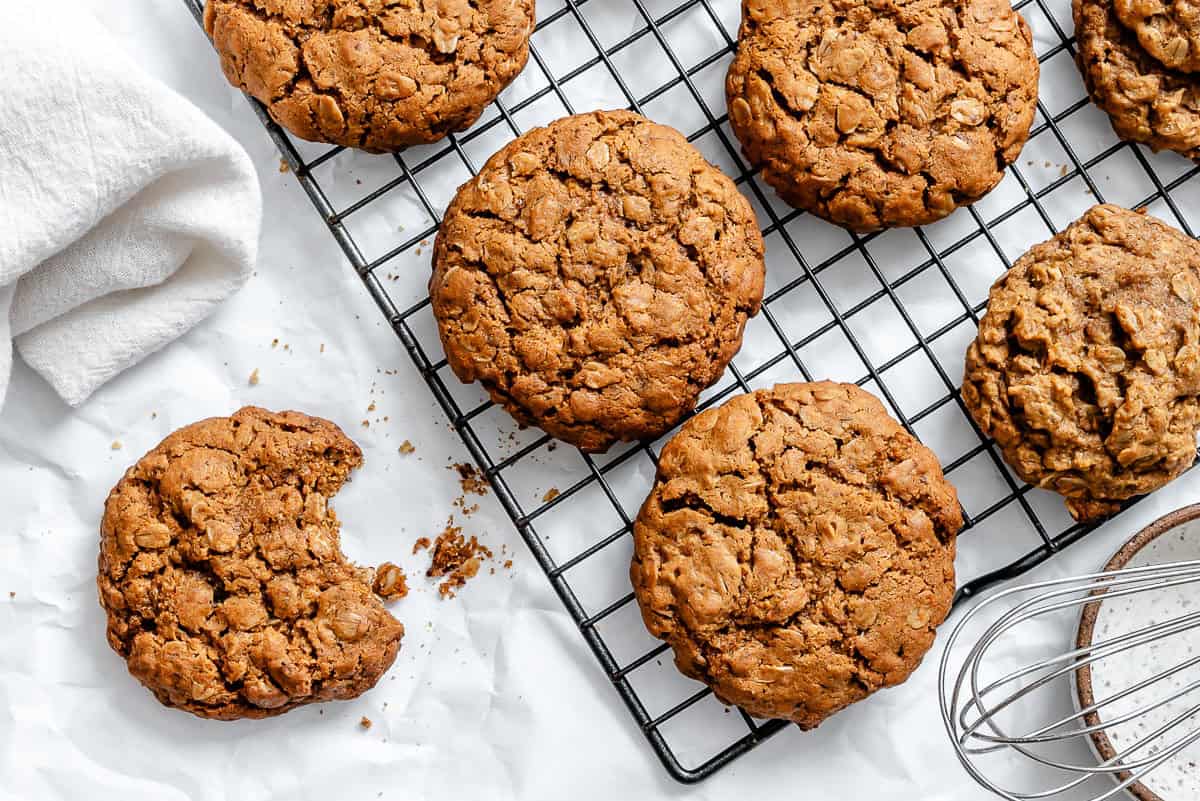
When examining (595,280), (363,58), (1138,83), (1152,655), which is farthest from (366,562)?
(1138,83)

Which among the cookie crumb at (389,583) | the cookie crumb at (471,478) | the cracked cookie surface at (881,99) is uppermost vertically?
the cracked cookie surface at (881,99)

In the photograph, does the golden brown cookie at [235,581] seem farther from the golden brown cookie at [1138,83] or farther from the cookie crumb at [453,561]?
the golden brown cookie at [1138,83]

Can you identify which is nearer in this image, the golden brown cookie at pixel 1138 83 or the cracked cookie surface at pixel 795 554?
the cracked cookie surface at pixel 795 554

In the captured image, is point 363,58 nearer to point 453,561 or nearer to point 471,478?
point 471,478

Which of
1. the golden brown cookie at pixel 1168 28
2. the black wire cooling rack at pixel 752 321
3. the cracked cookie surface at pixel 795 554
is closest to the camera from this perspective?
the cracked cookie surface at pixel 795 554

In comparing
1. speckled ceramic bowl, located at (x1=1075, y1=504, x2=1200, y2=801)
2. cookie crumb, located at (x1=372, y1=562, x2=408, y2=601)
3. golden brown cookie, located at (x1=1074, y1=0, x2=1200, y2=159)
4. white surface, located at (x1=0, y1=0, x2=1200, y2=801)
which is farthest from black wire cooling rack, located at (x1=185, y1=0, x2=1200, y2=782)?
cookie crumb, located at (x1=372, y1=562, x2=408, y2=601)

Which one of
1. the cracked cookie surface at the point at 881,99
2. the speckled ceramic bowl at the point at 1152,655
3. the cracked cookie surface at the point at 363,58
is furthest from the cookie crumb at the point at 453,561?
the speckled ceramic bowl at the point at 1152,655

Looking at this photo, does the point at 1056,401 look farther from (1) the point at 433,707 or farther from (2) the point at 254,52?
(2) the point at 254,52
